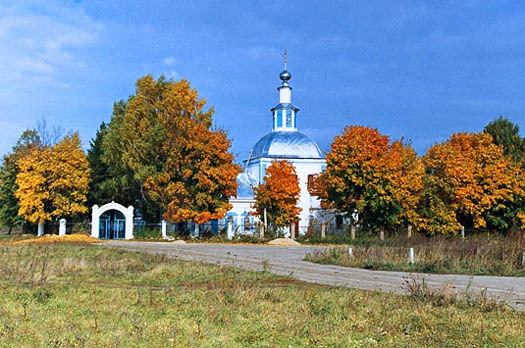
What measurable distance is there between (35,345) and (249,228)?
42112mm

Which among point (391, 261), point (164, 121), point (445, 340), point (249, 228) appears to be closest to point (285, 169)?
point (249, 228)

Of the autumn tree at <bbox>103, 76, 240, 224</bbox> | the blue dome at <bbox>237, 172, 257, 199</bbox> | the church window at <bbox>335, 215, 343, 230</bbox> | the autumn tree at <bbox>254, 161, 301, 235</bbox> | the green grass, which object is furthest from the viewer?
the blue dome at <bbox>237, 172, 257, 199</bbox>

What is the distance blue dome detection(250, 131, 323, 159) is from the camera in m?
53.2

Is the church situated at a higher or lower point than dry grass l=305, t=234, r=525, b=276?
higher

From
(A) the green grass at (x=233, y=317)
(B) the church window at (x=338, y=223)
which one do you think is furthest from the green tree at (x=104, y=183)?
(A) the green grass at (x=233, y=317)

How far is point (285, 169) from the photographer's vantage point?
45.1m

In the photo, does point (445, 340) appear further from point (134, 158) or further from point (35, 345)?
point (134, 158)

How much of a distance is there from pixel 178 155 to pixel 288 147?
1709cm

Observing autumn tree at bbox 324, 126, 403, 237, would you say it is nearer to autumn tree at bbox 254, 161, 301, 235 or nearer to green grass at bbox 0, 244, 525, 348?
autumn tree at bbox 254, 161, 301, 235

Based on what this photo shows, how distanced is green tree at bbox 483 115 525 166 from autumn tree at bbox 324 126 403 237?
53.9 ft

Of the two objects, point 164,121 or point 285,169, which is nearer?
point 164,121

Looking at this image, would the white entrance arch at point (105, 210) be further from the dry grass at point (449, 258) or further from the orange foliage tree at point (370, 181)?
the dry grass at point (449, 258)

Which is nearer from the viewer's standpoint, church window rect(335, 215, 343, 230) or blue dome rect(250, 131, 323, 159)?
church window rect(335, 215, 343, 230)

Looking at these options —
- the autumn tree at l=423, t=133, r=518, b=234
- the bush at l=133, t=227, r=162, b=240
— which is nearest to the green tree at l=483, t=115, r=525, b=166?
the autumn tree at l=423, t=133, r=518, b=234
